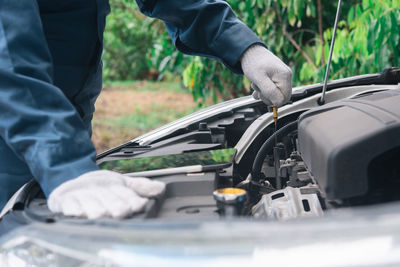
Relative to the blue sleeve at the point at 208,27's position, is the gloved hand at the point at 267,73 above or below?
below

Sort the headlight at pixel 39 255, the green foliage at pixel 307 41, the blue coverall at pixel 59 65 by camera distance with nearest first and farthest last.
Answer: the headlight at pixel 39 255 < the blue coverall at pixel 59 65 < the green foliage at pixel 307 41

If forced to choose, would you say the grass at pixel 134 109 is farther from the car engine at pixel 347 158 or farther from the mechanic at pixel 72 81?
the car engine at pixel 347 158

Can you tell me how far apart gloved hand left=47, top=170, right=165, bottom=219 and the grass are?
5.12m

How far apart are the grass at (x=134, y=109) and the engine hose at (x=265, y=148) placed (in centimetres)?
467

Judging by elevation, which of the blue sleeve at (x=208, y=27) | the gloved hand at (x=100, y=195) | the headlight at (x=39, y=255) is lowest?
the headlight at (x=39, y=255)

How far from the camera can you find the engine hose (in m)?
1.46

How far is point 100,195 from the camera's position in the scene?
0.85 metres

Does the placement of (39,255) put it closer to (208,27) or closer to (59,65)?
(59,65)

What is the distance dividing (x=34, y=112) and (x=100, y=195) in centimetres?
29

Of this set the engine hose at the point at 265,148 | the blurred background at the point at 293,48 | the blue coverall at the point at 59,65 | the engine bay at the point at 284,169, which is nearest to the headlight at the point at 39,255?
the engine bay at the point at 284,169

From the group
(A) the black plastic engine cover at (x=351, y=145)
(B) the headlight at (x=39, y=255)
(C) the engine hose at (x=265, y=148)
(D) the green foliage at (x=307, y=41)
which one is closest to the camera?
(B) the headlight at (x=39, y=255)

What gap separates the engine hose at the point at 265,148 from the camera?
1.46 m

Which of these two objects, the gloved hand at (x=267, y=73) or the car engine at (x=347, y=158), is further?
the gloved hand at (x=267, y=73)

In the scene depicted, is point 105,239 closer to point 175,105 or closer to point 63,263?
point 63,263
